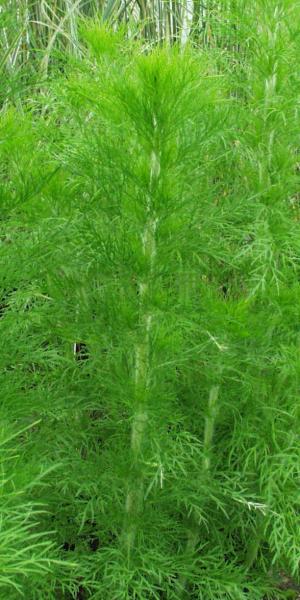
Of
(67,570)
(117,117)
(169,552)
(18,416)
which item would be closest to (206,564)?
(169,552)

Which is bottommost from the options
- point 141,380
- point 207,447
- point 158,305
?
point 207,447

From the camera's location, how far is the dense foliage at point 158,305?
1842 millimetres

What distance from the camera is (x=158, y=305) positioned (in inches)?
73.2

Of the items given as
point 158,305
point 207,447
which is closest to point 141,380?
point 158,305

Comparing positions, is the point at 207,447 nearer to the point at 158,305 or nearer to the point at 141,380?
the point at 141,380

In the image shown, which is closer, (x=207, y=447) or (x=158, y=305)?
(x=158, y=305)

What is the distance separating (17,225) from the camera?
2.09 m

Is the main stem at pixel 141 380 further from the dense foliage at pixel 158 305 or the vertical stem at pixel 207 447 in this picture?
the vertical stem at pixel 207 447

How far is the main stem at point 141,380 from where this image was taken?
6.00 feet

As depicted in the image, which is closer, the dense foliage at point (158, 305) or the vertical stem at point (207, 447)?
the dense foliage at point (158, 305)

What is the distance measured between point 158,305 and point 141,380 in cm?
20

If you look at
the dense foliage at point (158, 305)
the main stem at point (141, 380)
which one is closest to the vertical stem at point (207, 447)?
the dense foliage at point (158, 305)

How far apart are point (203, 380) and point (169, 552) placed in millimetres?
491

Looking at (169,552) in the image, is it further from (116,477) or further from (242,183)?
(242,183)
